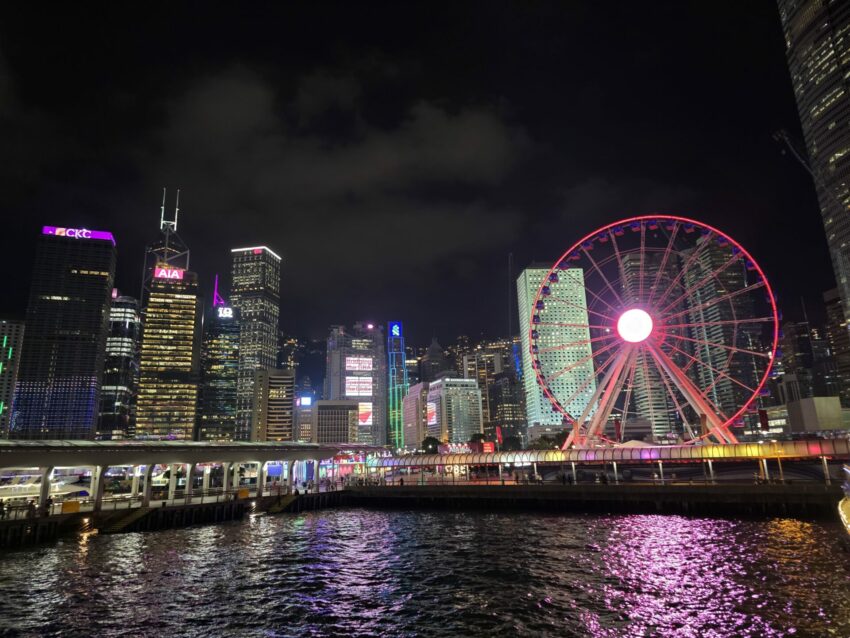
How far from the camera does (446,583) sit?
30.3 metres

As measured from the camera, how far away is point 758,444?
61500 mm

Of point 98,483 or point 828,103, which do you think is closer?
point 98,483

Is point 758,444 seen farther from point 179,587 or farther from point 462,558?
point 179,587

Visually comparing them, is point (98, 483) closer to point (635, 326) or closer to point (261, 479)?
point (261, 479)

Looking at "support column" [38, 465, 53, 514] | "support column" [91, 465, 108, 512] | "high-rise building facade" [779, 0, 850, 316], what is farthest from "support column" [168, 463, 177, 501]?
"high-rise building facade" [779, 0, 850, 316]

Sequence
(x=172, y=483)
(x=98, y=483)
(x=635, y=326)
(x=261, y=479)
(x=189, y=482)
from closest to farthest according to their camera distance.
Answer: (x=98, y=483), (x=172, y=483), (x=189, y=482), (x=635, y=326), (x=261, y=479)

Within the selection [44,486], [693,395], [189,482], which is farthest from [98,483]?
[693,395]

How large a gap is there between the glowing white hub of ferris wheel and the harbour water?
86.2 feet

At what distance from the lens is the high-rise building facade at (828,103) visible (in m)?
155

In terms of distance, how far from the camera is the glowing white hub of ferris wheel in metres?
68.7

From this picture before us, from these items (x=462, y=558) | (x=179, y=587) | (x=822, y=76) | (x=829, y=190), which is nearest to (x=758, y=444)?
(x=462, y=558)

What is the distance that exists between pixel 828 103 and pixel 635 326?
5744 inches

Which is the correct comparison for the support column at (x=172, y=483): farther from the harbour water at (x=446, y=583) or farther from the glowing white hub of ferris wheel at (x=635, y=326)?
the glowing white hub of ferris wheel at (x=635, y=326)

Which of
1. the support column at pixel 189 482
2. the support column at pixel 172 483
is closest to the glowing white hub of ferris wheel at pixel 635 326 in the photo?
the support column at pixel 189 482
